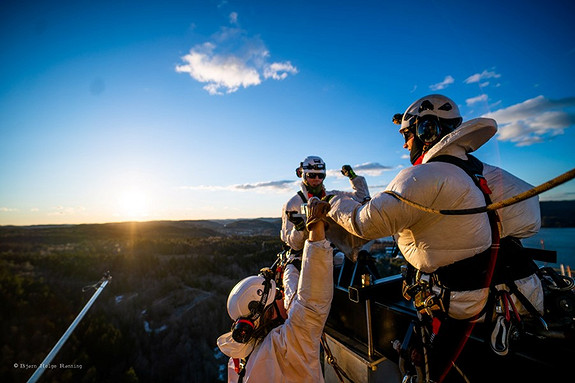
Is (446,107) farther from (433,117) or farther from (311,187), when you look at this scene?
(311,187)

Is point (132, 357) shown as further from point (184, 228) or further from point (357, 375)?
point (184, 228)

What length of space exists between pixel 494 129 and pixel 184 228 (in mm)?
52371

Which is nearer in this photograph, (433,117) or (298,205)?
(433,117)

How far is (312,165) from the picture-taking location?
552 centimetres

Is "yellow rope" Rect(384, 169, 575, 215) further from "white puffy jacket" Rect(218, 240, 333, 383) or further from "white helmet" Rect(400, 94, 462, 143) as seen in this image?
"white helmet" Rect(400, 94, 462, 143)

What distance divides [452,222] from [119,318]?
41.7 ft

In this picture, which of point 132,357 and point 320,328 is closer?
point 320,328

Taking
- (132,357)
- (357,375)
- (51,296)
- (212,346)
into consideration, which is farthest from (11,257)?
(357,375)

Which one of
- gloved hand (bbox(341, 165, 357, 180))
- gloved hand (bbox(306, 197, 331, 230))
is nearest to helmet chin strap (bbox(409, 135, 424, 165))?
gloved hand (bbox(306, 197, 331, 230))

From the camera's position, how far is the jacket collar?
1687 mm

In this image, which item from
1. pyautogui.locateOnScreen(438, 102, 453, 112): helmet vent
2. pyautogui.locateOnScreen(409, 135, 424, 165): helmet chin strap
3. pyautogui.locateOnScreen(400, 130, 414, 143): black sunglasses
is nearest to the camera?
pyautogui.locateOnScreen(438, 102, 453, 112): helmet vent

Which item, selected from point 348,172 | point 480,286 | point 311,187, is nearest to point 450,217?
point 480,286

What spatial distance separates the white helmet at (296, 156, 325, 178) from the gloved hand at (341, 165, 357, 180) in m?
0.55

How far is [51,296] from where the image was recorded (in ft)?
31.3
